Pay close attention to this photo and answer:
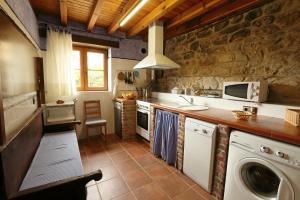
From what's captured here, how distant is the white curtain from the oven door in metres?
1.44

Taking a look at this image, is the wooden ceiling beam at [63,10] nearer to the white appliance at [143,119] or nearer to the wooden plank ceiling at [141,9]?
the wooden plank ceiling at [141,9]

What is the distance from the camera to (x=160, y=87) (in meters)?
4.02

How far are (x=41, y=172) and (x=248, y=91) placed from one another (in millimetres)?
2381

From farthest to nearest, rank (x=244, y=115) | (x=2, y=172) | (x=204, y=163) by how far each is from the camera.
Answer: (x=204, y=163), (x=244, y=115), (x=2, y=172)

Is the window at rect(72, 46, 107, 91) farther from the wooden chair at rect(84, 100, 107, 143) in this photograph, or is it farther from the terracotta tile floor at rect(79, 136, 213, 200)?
the terracotta tile floor at rect(79, 136, 213, 200)

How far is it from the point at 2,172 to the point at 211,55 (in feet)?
9.65

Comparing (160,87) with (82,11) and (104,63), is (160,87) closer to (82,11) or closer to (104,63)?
(104,63)

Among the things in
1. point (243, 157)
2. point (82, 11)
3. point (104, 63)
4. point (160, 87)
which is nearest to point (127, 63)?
point (104, 63)

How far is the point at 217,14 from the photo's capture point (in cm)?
235

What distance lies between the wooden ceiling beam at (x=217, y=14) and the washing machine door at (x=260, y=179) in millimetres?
1952

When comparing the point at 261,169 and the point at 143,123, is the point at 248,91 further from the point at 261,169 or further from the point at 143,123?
the point at 143,123

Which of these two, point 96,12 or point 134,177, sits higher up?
point 96,12

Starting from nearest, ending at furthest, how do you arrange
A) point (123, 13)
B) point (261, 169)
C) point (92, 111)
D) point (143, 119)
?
point (261, 169) < point (123, 13) < point (143, 119) < point (92, 111)

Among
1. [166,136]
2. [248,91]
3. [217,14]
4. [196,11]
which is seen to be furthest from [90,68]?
[248,91]
